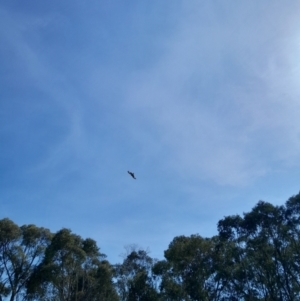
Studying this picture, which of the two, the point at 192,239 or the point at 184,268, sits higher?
the point at 192,239

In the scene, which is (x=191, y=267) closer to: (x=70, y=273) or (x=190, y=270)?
(x=190, y=270)

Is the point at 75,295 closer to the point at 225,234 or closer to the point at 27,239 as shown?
the point at 27,239

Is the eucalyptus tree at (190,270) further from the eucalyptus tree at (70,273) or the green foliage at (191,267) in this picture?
the eucalyptus tree at (70,273)

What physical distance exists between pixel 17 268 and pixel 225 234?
2113 cm

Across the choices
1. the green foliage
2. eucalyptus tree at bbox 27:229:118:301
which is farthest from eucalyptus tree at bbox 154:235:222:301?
eucalyptus tree at bbox 27:229:118:301

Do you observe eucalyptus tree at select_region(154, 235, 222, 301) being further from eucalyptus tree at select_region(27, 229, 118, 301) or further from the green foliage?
eucalyptus tree at select_region(27, 229, 118, 301)

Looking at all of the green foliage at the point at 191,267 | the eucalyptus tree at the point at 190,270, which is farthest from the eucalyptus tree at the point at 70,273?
the eucalyptus tree at the point at 190,270

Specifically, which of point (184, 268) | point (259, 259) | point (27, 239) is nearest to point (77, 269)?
point (27, 239)

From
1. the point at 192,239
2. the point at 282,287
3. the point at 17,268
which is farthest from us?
the point at 17,268

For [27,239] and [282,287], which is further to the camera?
[27,239]

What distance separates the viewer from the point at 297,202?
27.7 meters

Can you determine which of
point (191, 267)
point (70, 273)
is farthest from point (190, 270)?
point (70, 273)

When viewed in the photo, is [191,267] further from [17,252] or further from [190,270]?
[17,252]

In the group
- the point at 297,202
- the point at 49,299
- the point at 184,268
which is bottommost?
the point at 49,299
